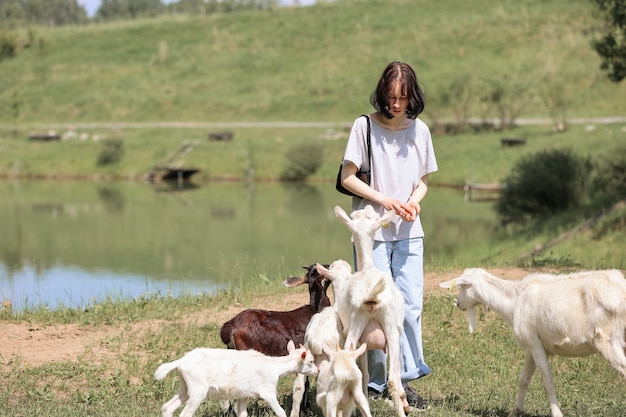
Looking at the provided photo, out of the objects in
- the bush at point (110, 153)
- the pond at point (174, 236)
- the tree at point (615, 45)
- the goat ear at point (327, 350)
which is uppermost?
the tree at point (615, 45)

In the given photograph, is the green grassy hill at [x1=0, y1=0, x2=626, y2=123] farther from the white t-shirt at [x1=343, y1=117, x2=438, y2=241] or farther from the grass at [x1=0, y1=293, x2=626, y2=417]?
the white t-shirt at [x1=343, y1=117, x2=438, y2=241]

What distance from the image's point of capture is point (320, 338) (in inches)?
260

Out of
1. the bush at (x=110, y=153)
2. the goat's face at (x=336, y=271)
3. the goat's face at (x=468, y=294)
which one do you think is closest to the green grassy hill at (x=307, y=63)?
the bush at (x=110, y=153)

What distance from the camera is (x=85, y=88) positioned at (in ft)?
198

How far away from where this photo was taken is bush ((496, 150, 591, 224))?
26.0 m

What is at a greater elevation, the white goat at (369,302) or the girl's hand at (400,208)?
the girl's hand at (400,208)

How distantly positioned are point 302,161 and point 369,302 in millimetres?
35600

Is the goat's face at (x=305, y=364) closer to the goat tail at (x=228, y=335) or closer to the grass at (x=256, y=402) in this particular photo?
the grass at (x=256, y=402)

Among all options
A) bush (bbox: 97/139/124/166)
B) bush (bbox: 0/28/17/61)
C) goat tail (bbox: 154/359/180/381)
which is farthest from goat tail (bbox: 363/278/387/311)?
bush (bbox: 0/28/17/61)

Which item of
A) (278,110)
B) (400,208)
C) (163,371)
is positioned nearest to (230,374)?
(163,371)

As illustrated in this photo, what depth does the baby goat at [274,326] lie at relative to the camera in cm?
725

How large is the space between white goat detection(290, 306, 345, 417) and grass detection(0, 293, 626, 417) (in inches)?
17.2

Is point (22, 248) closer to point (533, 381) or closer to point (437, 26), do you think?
point (533, 381)

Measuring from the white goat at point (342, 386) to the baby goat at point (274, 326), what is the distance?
112 cm
